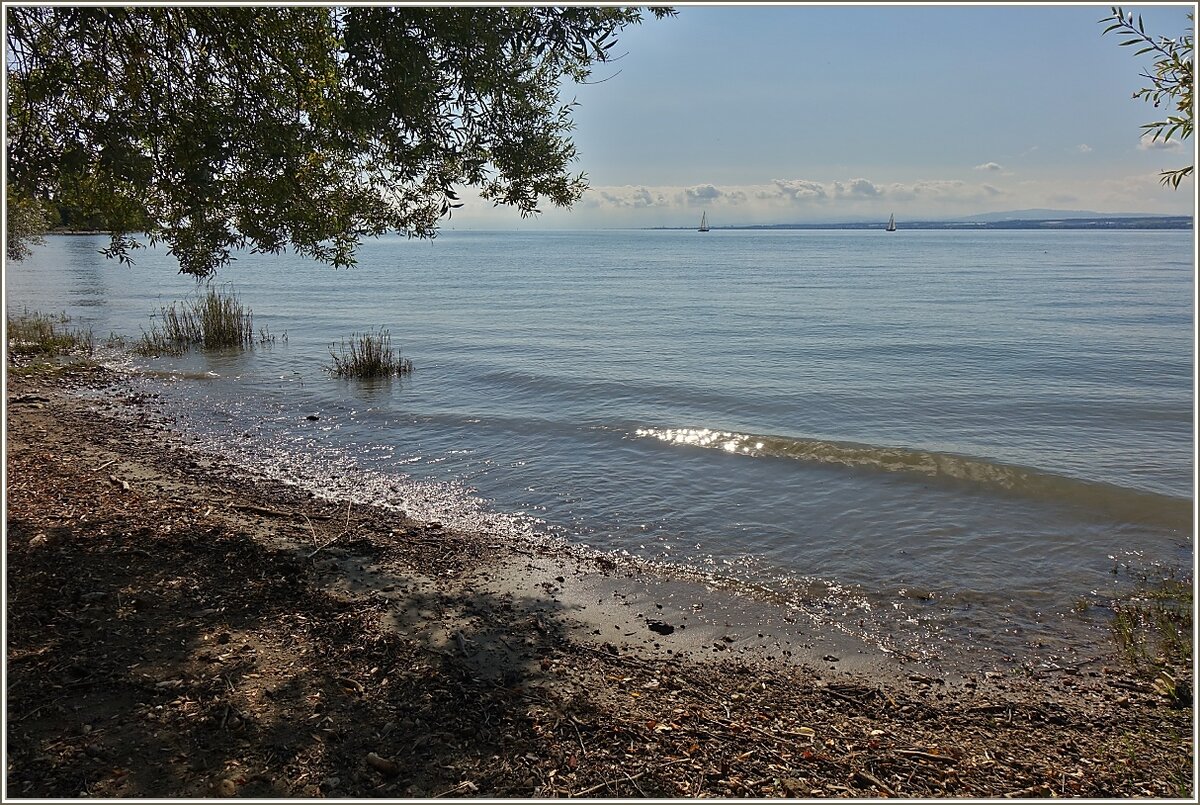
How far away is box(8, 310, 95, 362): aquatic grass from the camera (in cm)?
1902

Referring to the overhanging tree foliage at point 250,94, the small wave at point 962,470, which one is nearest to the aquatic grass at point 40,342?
the overhanging tree foliage at point 250,94

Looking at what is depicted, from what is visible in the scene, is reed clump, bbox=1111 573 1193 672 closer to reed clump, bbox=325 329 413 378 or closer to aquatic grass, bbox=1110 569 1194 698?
aquatic grass, bbox=1110 569 1194 698

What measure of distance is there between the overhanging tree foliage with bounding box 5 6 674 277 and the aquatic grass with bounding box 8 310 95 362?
14418 mm

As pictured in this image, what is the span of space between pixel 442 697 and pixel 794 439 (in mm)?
9341

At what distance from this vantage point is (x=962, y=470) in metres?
11.2

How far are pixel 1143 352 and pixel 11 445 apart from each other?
26.7 meters

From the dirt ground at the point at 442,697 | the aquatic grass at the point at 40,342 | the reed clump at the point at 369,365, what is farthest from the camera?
the aquatic grass at the point at 40,342

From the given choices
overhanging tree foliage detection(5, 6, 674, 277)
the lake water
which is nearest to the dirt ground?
the lake water

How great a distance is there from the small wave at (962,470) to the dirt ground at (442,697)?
4952mm

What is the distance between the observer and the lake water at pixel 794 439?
8016mm

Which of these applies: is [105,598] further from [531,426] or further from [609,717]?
[531,426]

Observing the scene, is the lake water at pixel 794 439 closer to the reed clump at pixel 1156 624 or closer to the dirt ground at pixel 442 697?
the reed clump at pixel 1156 624

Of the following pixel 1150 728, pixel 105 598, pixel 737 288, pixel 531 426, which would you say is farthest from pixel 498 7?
pixel 737 288

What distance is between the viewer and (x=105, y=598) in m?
5.40
